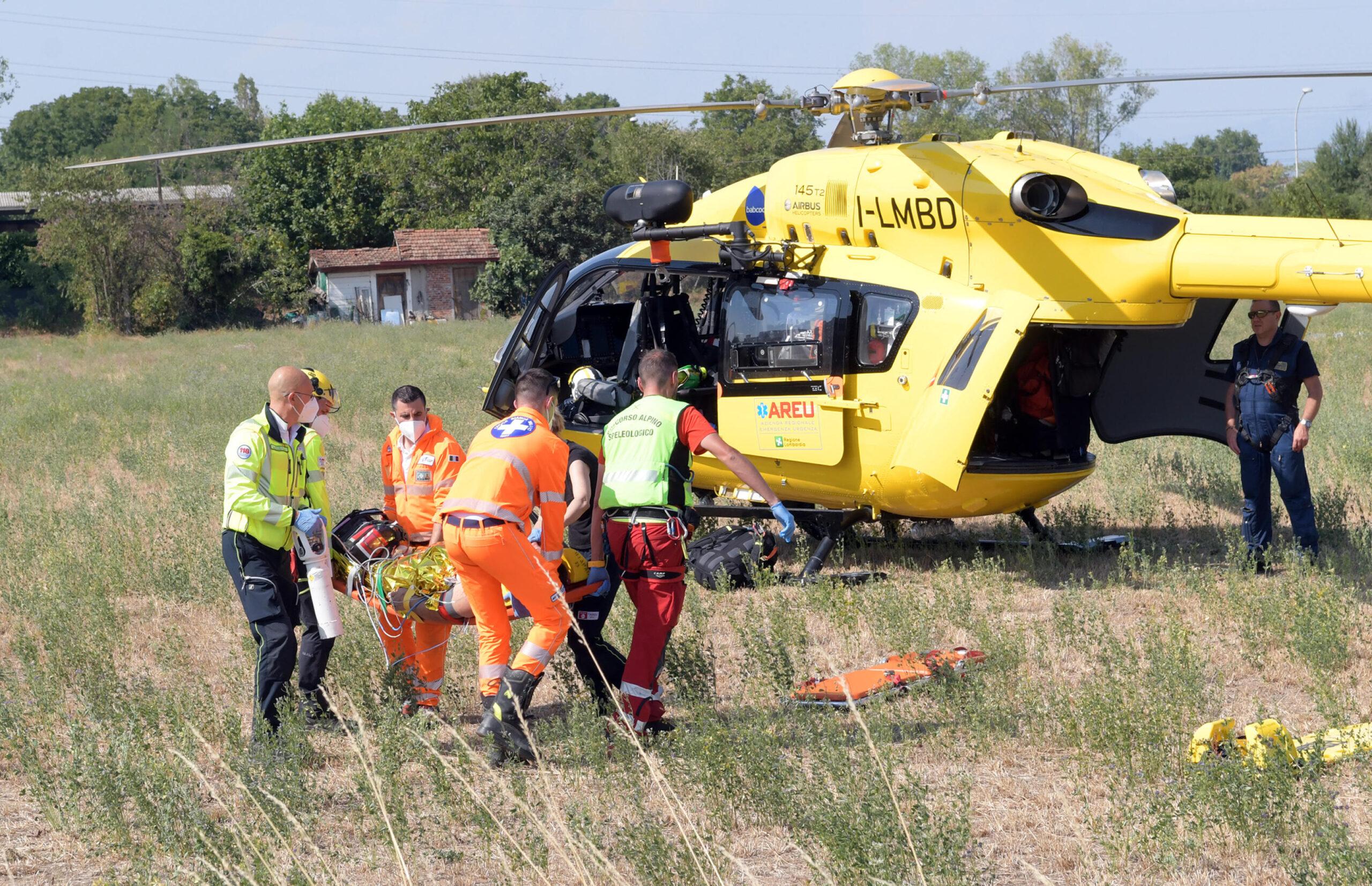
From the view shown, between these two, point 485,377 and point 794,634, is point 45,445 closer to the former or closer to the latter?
point 485,377

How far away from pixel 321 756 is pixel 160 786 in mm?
990

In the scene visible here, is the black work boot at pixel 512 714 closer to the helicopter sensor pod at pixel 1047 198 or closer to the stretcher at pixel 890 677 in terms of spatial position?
the stretcher at pixel 890 677

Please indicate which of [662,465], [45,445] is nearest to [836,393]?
[662,465]

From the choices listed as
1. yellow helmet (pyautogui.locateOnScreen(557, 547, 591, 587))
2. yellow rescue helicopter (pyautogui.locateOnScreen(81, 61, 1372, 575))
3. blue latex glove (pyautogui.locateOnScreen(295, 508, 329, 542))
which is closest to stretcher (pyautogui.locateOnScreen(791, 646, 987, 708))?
yellow helmet (pyautogui.locateOnScreen(557, 547, 591, 587))

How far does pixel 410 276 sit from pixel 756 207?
149ft

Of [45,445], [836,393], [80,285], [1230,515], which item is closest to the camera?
[836,393]

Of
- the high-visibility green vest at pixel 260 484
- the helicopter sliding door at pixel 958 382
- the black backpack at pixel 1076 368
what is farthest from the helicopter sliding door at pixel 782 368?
the high-visibility green vest at pixel 260 484

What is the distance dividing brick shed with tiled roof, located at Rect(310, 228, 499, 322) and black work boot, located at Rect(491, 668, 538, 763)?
156ft

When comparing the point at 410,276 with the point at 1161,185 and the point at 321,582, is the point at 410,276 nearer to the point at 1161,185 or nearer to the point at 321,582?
the point at 1161,185

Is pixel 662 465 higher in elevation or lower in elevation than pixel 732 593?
higher

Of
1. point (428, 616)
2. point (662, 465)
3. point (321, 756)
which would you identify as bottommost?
point (321, 756)

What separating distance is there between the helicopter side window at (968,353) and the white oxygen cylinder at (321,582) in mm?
4101

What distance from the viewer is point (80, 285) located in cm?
5178

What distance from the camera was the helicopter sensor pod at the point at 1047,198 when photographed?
26.4 feet
